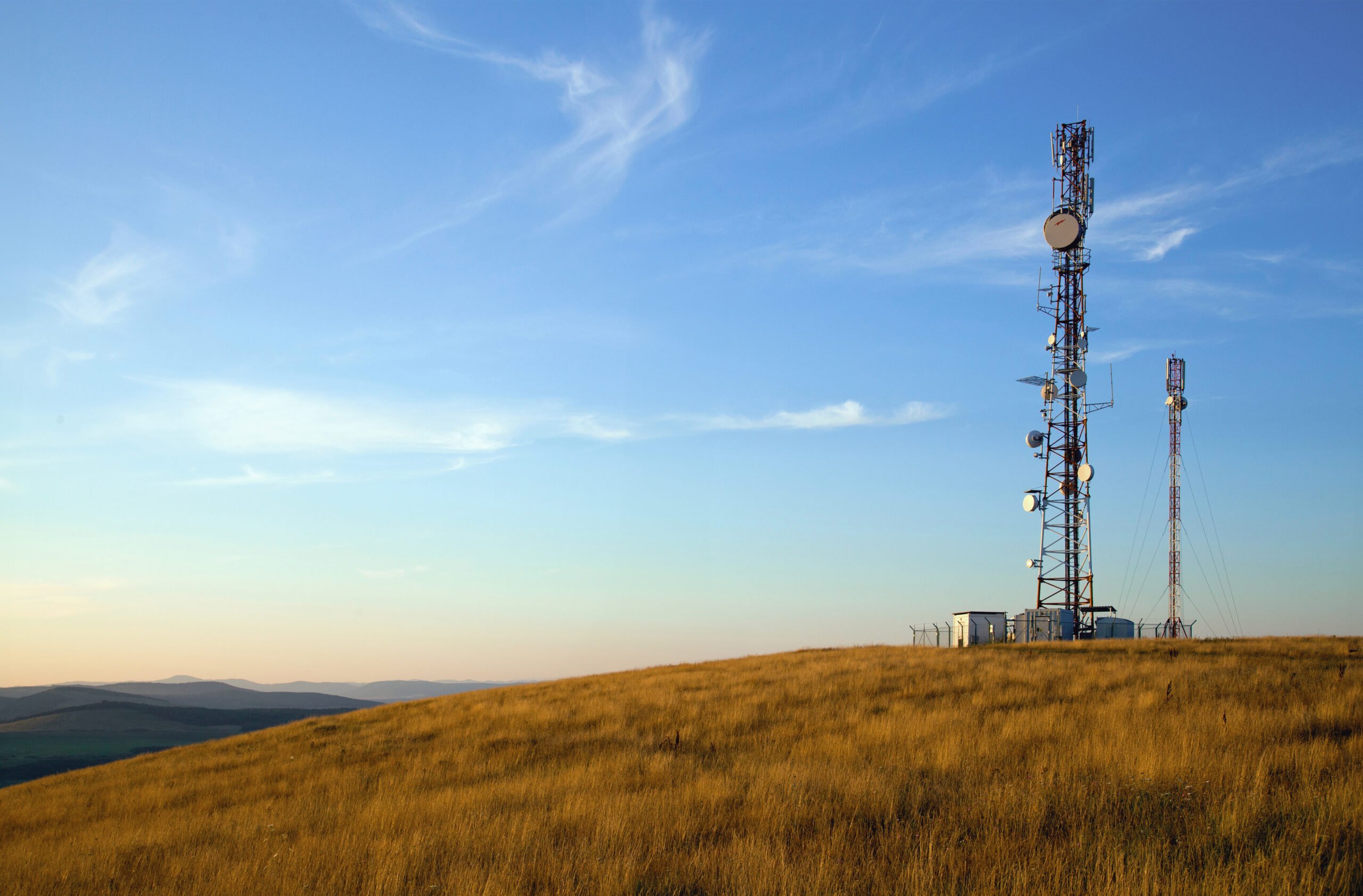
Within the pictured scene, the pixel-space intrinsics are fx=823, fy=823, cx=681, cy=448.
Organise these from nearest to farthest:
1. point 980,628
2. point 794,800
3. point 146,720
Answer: point 794,800, point 980,628, point 146,720

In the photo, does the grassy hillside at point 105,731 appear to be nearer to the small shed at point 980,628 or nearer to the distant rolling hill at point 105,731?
the distant rolling hill at point 105,731

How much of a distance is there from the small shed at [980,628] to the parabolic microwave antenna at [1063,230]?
18944 millimetres

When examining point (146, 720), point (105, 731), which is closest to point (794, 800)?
point (105, 731)

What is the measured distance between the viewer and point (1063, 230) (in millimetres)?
41562

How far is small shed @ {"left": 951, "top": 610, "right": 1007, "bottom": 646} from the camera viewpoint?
3609cm

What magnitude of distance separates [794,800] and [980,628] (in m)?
29.4

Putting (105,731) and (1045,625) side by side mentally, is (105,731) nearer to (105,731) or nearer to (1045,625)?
(105,731)

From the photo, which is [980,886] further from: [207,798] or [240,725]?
[240,725]

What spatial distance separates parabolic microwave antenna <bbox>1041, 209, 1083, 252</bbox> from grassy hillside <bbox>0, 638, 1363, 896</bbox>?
2640 centimetres

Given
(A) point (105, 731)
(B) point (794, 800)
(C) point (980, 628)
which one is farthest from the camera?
(A) point (105, 731)

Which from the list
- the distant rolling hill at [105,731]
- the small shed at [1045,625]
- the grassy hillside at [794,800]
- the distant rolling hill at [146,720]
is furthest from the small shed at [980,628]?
the distant rolling hill at [146,720]

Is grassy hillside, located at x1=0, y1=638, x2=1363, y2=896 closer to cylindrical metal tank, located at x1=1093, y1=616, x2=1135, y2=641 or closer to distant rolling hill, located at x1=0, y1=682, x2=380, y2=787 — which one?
cylindrical metal tank, located at x1=1093, y1=616, x2=1135, y2=641

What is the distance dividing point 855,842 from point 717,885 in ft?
5.62

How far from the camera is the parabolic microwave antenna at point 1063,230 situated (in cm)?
4134
